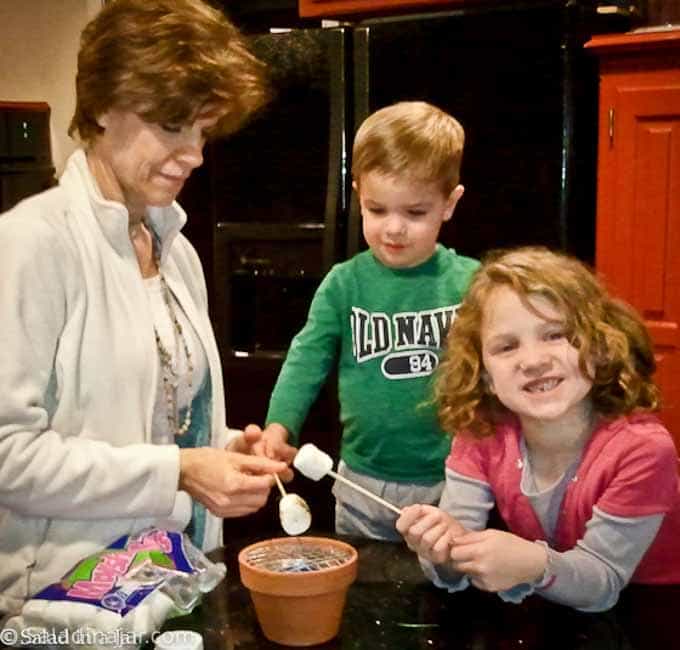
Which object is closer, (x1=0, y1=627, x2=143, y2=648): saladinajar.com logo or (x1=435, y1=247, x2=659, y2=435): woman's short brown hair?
(x1=0, y1=627, x2=143, y2=648): saladinajar.com logo

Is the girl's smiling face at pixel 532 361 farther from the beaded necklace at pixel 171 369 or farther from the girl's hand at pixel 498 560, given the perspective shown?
the beaded necklace at pixel 171 369

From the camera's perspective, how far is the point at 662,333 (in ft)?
7.61

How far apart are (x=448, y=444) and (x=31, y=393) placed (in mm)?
812

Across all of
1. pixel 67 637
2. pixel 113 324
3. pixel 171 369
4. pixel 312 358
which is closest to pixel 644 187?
pixel 312 358

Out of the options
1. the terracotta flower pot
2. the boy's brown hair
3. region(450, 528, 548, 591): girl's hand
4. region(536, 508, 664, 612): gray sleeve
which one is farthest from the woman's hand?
the boy's brown hair

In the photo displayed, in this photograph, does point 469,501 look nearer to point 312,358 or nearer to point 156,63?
point 312,358

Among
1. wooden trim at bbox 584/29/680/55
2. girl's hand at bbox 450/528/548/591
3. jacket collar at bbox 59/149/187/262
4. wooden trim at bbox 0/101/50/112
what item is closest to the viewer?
girl's hand at bbox 450/528/548/591

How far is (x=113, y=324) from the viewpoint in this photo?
4.47 feet

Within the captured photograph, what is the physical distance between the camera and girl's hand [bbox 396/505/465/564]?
1.20 metres

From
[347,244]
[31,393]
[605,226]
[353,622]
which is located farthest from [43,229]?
[605,226]

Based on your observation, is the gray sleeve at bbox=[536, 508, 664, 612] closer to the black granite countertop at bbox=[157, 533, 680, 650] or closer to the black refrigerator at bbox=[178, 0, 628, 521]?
the black granite countertop at bbox=[157, 533, 680, 650]

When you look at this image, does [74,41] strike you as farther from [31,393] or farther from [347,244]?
[31,393]

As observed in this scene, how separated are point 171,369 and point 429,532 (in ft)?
1.62

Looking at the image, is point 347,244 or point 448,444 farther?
point 347,244
